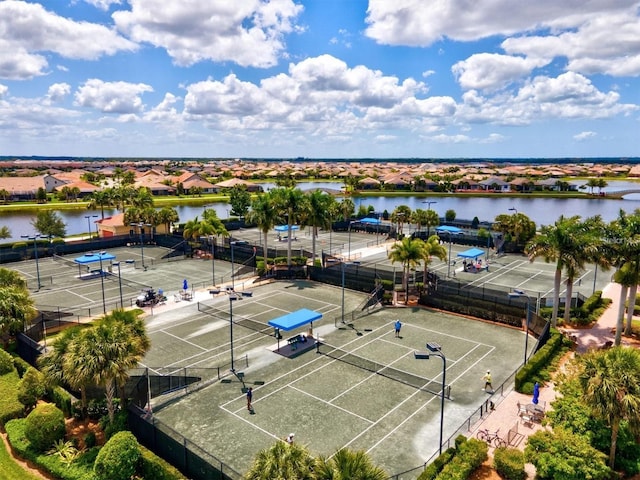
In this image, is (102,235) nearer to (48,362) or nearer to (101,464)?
(48,362)

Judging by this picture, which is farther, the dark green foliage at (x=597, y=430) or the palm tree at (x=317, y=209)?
the palm tree at (x=317, y=209)

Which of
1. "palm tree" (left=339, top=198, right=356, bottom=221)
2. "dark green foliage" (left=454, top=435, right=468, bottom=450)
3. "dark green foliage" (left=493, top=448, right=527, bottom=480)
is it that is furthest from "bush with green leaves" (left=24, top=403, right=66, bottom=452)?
"palm tree" (left=339, top=198, right=356, bottom=221)

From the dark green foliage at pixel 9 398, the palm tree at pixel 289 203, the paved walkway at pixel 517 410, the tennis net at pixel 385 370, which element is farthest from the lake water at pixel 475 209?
the dark green foliage at pixel 9 398

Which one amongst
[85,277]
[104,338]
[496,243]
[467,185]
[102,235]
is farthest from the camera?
[467,185]

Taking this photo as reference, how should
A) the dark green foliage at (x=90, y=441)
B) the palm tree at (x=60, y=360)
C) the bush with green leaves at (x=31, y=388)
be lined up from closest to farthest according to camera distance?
the dark green foliage at (x=90, y=441)
the palm tree at (x=60, y=360)
the bush with green leaves at (x=31, y=388)

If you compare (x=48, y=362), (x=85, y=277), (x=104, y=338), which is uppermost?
(x=104, y=338)

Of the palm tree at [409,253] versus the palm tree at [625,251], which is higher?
the palm tree at [625,251]

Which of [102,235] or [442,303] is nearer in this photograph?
[442,303]

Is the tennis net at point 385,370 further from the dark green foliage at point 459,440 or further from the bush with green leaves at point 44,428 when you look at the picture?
the bush with green leaves at point 44,428

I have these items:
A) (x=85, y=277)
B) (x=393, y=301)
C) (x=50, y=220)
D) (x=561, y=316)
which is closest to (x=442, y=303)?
(x=393, y=301)
